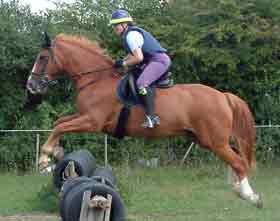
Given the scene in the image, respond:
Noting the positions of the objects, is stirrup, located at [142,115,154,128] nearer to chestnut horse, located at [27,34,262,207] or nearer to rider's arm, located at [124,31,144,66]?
chestnut horse, located at [27,34,262,207]

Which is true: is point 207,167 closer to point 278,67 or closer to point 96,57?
point 278,67

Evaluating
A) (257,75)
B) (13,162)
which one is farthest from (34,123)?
(257,75)

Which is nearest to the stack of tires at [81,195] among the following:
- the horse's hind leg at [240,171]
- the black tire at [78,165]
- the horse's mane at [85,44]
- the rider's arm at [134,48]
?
the black tire at [78,165]

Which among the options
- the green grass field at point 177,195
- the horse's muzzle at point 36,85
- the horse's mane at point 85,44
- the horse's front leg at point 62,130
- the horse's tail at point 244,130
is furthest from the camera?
the green grass field at point 177,195

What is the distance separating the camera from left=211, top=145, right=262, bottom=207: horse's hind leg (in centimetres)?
1062

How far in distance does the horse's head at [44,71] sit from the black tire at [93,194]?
2.81m

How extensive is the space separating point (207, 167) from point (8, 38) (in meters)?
6.32

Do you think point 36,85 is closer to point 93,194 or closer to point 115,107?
point 115,107

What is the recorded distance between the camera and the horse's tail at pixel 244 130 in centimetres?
1095

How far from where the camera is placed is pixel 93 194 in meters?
7.44

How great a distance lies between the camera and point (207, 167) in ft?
57.5

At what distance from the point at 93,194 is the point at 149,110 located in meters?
2.67

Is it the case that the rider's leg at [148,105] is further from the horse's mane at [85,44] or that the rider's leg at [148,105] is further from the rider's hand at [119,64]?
the horse's mane at [85,44]

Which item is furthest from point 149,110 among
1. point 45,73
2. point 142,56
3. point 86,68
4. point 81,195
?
point 81,195
